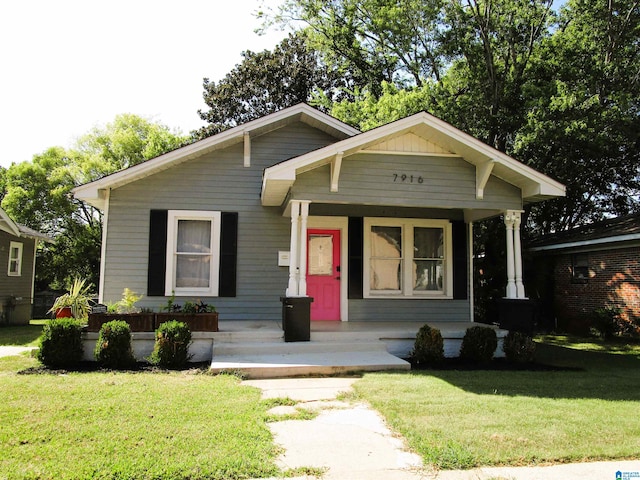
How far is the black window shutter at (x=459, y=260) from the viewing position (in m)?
10.3

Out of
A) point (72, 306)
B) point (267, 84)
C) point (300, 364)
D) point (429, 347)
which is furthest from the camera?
point (267, 84)

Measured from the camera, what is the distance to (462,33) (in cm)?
1628

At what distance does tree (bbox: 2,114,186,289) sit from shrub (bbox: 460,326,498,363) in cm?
2088

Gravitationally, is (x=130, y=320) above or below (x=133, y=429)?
above

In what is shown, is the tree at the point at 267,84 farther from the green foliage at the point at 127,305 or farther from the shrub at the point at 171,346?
the shrub at the point at 171,346

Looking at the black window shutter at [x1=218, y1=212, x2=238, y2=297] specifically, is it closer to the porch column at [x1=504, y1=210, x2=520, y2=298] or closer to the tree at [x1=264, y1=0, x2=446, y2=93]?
the porch column at [x1=504, y1=210, x2=520, y2=298]

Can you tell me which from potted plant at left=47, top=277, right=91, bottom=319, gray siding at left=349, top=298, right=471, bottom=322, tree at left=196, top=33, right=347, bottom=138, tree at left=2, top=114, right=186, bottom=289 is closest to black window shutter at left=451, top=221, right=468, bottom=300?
gray siding at left=349, top=298, right=471, bottom=322

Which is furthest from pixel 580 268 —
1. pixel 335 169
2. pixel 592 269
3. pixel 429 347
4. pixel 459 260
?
pixel 335 169

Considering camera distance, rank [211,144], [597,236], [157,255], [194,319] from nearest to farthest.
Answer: [194,319] → [157,255] → [211,144] → [597,236]

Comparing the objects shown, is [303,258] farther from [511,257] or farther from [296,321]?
[511,257]

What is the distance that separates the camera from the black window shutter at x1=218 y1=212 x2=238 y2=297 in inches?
374

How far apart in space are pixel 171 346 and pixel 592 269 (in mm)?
12364

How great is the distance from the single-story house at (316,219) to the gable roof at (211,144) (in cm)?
3

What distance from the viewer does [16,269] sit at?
687 inches
